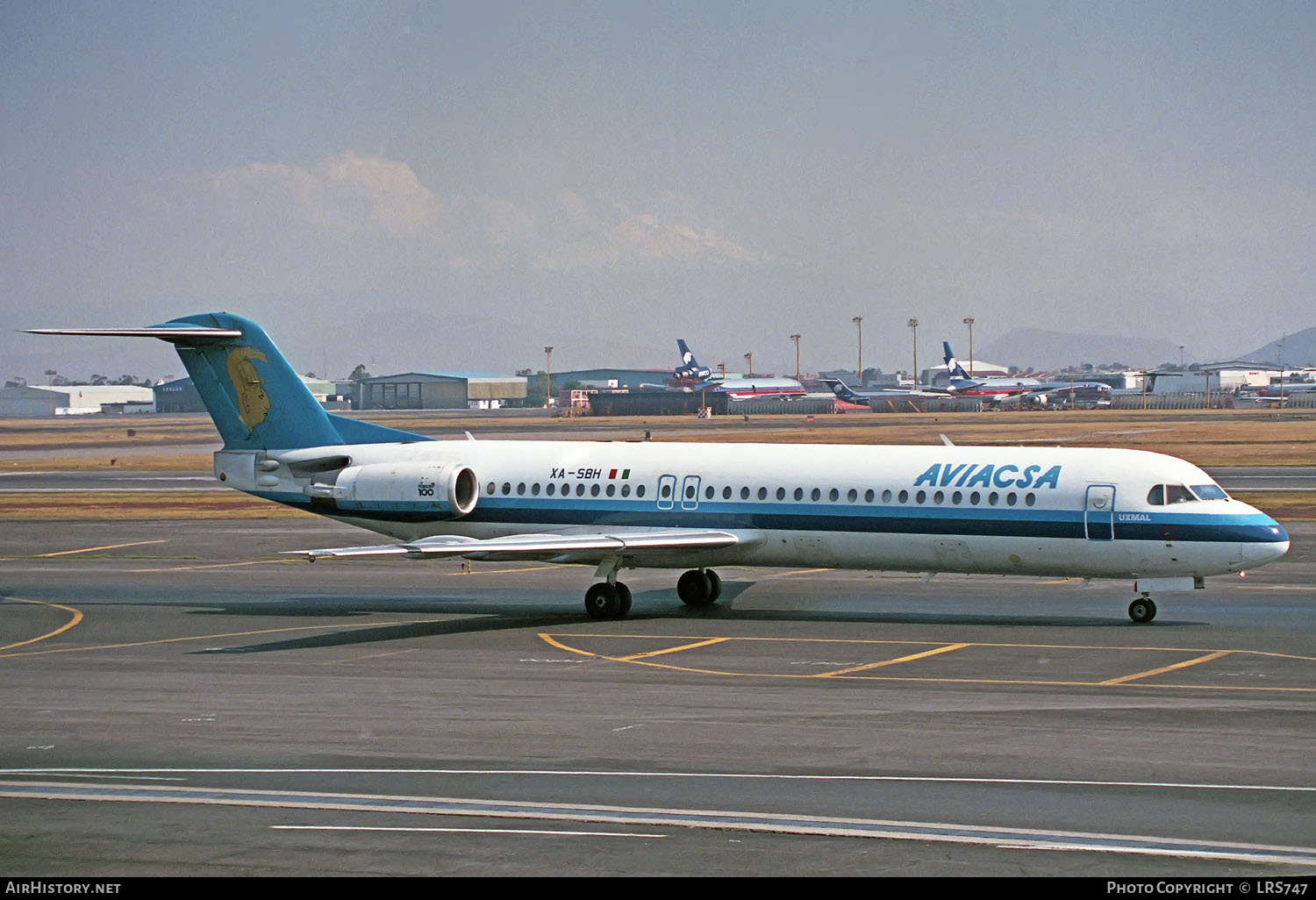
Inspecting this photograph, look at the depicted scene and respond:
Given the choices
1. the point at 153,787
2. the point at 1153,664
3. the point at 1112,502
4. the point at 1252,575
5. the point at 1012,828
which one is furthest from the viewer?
the point at 1252,575

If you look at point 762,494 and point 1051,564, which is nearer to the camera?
point 1051,564

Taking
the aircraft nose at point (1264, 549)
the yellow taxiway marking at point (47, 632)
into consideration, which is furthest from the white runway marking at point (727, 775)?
the aircraft nose at point (1264, 549)

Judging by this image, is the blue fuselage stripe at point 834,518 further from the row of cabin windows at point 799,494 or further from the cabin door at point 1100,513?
the row of cabin windows at point 799,494

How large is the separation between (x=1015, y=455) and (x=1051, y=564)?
99.3 inches

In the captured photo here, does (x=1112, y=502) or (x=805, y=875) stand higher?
(x=1112, y=502)

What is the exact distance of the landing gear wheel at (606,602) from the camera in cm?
3319

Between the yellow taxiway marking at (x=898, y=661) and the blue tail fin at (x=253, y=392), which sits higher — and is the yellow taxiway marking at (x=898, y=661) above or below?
below

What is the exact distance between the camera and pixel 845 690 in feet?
78.4

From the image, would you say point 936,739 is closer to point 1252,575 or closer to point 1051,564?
point 1051,564

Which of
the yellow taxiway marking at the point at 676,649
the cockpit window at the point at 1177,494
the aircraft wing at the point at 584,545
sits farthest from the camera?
the aircraft wing at the point at 584,545

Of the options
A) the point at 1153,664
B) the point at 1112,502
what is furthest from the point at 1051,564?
the point at 1153,664

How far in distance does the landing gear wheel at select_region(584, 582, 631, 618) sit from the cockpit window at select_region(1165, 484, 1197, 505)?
11285 mm

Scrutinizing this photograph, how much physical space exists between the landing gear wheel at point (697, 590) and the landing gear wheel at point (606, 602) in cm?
224

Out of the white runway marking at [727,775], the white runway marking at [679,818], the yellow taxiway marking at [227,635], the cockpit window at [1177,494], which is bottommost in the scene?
A: the white runway marking at [727,775]
